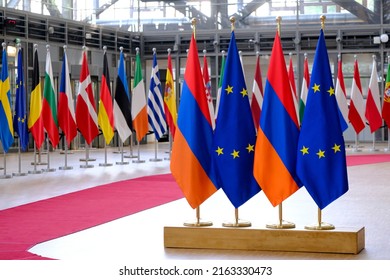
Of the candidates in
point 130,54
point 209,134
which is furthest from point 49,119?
point 130,54

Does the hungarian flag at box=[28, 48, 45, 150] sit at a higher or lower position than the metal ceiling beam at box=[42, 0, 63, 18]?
lower

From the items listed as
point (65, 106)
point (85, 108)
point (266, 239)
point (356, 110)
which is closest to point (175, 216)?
point (266, 239)

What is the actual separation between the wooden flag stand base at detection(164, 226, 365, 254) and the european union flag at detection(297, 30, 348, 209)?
34cm

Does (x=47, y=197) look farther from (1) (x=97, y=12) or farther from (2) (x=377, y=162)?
(1) (x=97, y=12)

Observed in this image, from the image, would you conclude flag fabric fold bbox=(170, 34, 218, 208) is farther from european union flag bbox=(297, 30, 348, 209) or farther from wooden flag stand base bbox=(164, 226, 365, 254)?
european union flag bbox=(297, 30, 348, 209)

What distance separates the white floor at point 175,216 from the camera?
7.20 m

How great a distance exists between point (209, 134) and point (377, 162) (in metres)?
12.4

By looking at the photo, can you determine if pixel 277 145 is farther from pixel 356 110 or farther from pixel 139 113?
pixel 356 110

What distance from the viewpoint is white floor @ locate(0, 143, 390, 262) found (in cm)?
720

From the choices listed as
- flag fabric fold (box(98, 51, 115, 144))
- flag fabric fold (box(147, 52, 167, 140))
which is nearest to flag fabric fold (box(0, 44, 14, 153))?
flag fabric fold (box(98, 51, 115, 144))

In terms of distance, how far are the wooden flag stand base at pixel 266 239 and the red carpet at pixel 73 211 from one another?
4.34 ft

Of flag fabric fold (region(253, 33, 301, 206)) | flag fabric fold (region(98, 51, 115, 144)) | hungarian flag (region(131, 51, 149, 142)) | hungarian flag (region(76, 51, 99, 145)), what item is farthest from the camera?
hungarian flag (region(131, 51, 149, 142))

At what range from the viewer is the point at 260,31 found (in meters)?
28.8

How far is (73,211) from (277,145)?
3.86m
